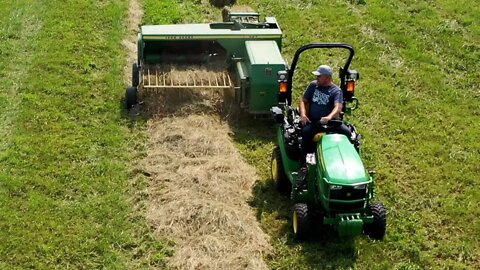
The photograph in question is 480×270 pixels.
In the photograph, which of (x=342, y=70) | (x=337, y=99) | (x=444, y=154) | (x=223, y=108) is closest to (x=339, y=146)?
(x=337, y=99)

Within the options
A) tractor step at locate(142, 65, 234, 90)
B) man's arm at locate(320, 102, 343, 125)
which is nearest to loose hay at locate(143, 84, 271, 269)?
tractor step at locate(142, 65, 234, 90)

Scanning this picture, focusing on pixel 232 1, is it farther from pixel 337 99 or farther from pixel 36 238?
pixel 36 238

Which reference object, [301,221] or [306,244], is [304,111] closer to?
[301,221]

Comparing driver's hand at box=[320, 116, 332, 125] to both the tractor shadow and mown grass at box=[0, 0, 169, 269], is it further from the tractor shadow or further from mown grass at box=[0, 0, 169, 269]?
mown grass at box=[0, 0, 169, 269]

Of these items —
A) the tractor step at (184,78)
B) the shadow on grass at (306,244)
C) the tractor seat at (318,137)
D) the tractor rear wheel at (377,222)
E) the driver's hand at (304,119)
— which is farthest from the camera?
the tractor step at (184,78)

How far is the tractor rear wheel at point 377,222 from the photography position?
8.08 meters

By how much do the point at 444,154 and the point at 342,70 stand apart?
2.24m

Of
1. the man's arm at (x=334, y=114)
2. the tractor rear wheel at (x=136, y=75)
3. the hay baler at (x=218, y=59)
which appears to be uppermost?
the man's arm at (x=334, y=114)

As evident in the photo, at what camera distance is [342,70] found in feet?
31.1

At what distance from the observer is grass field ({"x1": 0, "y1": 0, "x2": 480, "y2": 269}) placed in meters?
8.18

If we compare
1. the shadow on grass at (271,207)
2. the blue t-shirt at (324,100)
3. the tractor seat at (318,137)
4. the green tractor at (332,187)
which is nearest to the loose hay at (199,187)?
the shadow on grass at (271,207)

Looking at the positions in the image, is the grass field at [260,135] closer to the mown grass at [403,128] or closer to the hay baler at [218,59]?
the mown grass at [403,128]

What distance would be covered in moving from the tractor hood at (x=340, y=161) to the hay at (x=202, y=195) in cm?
120

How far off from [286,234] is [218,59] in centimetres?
460
